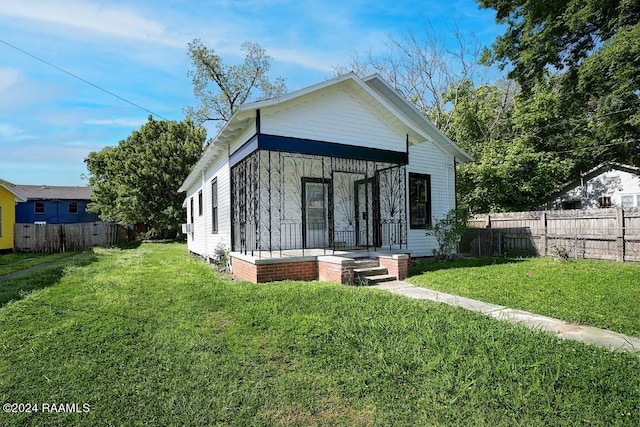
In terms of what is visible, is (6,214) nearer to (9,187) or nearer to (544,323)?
(9,187)

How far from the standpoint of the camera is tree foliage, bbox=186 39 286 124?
2725 cm

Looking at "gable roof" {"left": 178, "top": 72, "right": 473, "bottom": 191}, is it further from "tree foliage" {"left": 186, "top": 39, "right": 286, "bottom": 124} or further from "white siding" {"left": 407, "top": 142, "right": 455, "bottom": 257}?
"tree foliage" {"left": 186, "top": 39, "right": 286, "bottom": 124}

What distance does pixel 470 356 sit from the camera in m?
3.30

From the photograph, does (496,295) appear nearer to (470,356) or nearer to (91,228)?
(470,356)

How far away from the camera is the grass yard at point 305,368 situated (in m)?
2.57

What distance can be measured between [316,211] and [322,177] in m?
1.09

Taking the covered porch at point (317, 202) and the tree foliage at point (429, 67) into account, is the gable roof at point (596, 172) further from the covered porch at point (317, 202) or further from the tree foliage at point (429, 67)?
the covered porch at point (317, 202)

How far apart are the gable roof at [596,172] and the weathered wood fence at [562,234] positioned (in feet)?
22.6

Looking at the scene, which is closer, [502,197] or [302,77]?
[502,197]

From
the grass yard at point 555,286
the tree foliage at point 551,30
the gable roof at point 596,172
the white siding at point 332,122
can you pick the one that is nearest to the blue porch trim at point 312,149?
the white siding at point 332,122

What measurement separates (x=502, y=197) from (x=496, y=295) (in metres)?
12.7

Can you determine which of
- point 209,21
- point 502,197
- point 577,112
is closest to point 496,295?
point 209,21

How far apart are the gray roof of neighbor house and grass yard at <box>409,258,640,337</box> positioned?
1357 inches

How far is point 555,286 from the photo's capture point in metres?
6.54
